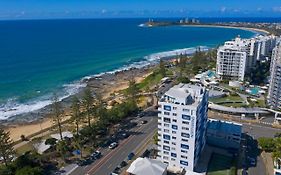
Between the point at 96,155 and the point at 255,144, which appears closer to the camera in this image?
the point at 96,155

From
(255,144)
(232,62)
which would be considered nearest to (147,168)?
(255,144)

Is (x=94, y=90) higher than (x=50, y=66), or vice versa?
(x=50, y=66)

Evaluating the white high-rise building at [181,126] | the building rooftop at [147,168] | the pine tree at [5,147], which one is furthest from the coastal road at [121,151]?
the pine tree at [5,147]

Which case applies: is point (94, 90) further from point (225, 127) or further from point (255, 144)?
point (255, 144)

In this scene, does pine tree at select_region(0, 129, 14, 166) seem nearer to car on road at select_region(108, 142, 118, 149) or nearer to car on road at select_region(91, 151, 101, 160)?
car on road at select_region(91, 151, 101, 160)

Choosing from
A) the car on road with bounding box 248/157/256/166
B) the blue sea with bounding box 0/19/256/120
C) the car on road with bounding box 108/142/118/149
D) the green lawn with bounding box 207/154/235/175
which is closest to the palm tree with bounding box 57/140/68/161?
the car on road with bounding box 108/142/118/149
